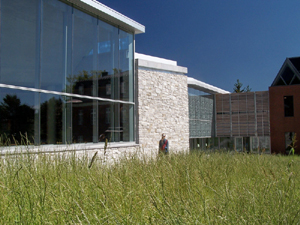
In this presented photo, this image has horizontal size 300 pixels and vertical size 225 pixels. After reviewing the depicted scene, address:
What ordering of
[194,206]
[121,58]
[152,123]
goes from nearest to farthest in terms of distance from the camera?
1. [194,206]
2. [121,58]
3. [152,123]

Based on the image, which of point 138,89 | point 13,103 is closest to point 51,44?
point 13,103

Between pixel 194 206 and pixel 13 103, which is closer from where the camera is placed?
pixel 194 206

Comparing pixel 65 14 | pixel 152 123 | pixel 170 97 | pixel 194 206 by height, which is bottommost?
pixel 194 206

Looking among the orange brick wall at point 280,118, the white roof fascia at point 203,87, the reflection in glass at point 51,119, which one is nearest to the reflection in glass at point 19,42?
the reflection in glass at point 51,119

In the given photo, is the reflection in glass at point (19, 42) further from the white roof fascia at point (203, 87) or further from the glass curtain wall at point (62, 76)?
the white roof fascia at point (203, 87)

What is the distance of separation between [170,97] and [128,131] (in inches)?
157

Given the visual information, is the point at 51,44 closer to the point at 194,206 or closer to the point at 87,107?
the point at 87,107

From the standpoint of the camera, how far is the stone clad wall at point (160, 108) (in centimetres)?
1483

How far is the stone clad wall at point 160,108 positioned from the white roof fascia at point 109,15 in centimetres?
178

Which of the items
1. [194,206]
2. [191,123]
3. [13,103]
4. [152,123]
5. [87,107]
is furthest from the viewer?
[191,123]

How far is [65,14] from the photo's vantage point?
11133 millimetres

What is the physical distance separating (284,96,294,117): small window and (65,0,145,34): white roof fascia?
16466mm

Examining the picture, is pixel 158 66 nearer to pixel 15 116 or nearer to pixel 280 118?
pixel 15 116

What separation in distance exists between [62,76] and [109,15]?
12.6 feet
